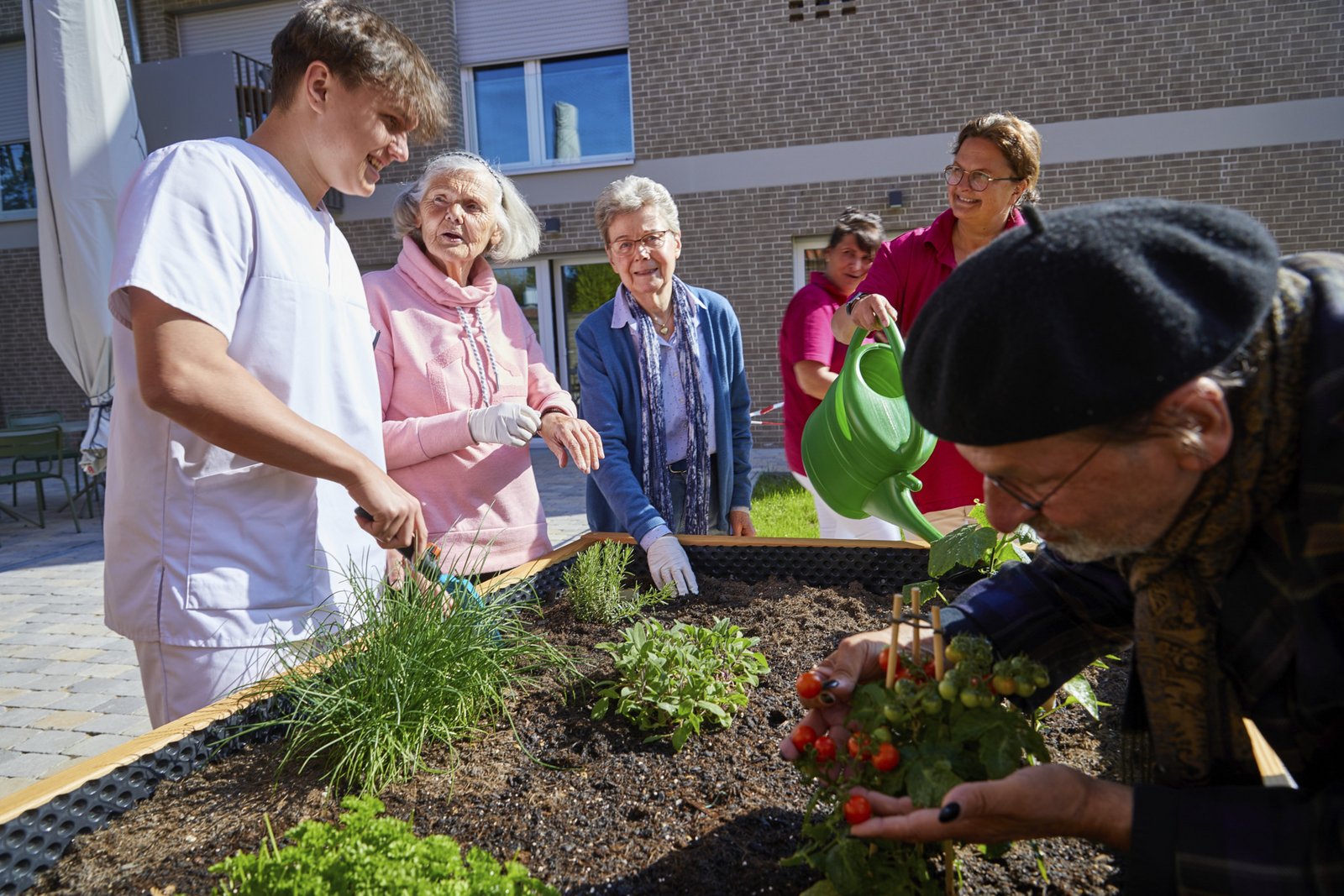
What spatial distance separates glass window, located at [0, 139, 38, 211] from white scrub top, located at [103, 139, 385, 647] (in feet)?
46.1

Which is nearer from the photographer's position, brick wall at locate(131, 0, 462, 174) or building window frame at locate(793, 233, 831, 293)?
building window frame at locate(793, 233, 831, 293)

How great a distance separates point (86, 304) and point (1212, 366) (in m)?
6.63

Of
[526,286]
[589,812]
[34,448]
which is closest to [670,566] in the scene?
[589,812]

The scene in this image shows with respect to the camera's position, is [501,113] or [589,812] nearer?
[589,812]

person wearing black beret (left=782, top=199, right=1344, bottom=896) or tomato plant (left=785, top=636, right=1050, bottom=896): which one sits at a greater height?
person wearing black beret (left=782, top=199, right=1344, bottom=896)

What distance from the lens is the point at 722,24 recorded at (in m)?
10.4

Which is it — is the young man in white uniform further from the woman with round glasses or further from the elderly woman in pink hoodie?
the woman with round glasses

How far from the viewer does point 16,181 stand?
1270cm

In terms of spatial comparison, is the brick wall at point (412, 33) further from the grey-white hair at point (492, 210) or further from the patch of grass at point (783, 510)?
the grey-white hair at point (492, 210)

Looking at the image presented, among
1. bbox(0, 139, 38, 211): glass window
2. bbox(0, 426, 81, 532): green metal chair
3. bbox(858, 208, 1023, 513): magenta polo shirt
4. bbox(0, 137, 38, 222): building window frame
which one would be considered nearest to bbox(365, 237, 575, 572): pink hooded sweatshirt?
bbox(858, 208, 1023, 513): magenta polo shirt

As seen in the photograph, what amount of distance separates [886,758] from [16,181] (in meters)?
15.7

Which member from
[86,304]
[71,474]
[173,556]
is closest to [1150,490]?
[173,556]

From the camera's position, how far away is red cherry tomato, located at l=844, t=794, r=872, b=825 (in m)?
1.05

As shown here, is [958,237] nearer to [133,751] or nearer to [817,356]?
[817,356]
